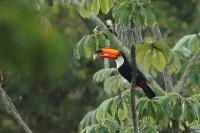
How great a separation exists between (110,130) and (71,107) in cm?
727

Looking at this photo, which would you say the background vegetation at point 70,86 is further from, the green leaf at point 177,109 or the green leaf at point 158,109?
the green leaf at point 158,109

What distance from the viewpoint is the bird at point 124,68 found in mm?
5003

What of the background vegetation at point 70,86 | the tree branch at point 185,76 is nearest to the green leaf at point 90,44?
the tree branch at point 185,76

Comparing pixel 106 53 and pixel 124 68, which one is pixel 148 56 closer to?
pixel 106 53

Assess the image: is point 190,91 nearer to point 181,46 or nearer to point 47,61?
point 181,46

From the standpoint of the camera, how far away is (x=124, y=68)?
5363 mm

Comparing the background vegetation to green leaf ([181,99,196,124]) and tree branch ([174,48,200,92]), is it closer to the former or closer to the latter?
tree branch ([174,48,200,92])

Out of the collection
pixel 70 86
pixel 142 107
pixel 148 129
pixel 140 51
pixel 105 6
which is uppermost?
pixel 105 6

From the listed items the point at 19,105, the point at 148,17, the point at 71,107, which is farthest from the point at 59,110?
the point at 148,17

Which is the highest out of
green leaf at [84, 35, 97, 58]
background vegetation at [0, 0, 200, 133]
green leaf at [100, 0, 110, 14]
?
green leaf at [100, 0, 110, 14]

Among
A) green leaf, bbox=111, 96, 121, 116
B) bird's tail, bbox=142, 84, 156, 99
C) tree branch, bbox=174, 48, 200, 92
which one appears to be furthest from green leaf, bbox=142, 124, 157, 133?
bird's tail, bbox=142, 84, 156, 99

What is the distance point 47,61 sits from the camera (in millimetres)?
745

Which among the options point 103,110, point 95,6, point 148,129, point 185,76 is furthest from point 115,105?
point 185,76

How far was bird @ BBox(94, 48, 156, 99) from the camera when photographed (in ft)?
16.4
